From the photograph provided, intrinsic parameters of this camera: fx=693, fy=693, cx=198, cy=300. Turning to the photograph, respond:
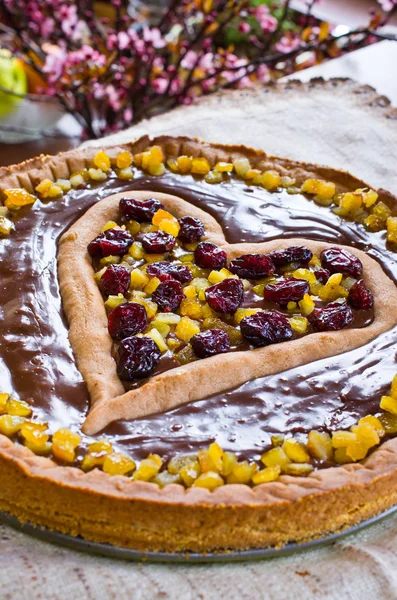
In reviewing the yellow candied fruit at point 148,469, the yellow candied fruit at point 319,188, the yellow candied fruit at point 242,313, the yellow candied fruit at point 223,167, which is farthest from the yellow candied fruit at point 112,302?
the yellow candied fruit at point 319,188

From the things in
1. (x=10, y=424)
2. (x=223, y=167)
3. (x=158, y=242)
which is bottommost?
(x=10, y=424)

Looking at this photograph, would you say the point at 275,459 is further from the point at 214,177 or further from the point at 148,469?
the point at 214,177

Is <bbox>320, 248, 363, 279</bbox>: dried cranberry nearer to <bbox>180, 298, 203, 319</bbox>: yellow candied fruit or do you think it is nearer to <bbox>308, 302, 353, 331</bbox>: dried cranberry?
<bbox>308, 302, 353, 331</bbox>: dried cranberry

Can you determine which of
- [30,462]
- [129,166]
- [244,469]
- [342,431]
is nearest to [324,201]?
[129,166]

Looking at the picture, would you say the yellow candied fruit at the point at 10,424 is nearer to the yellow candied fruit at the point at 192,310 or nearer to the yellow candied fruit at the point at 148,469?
the yellow candied fruit at the point at 148,469

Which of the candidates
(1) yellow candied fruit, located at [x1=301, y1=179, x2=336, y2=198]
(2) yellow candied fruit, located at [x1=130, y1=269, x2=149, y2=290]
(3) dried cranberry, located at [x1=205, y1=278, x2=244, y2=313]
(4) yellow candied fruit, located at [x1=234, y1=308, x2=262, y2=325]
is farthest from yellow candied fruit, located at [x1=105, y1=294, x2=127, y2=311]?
(1) yellow candied fruit, located at [x1=301, y1=179, x2=336, y2=198]

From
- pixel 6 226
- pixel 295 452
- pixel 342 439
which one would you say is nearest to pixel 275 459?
pixel 295 452
